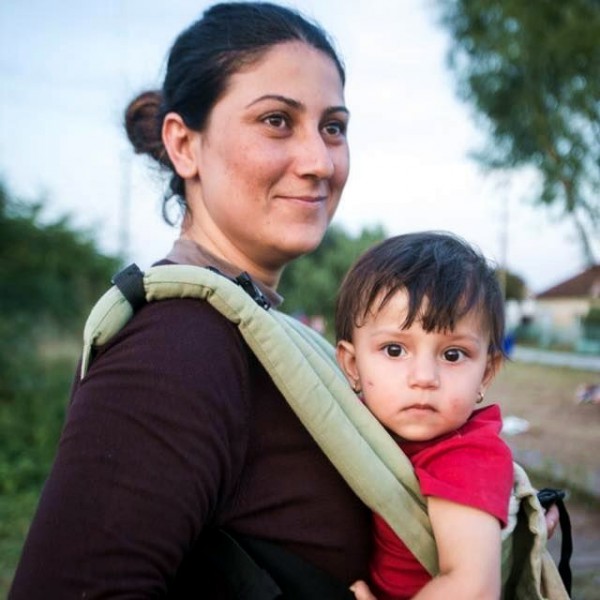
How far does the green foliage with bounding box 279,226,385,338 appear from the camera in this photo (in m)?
32.7

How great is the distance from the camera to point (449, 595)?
1166 millimetres

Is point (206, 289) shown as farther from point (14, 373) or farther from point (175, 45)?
point (14, 373)

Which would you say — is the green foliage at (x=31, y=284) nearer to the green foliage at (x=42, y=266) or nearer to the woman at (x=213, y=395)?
the green foliage at (x=42, y=266)

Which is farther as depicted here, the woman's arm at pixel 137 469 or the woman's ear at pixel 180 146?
the woman's ear at pixel 180 146

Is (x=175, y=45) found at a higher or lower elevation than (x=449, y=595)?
higher

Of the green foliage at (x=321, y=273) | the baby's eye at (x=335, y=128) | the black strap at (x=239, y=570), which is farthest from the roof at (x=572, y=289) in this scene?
the black strap at (x=239, y=570)

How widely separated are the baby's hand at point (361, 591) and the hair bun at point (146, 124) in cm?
114

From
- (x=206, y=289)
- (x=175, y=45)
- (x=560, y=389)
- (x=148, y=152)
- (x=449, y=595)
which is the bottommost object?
(x=560, y=389)

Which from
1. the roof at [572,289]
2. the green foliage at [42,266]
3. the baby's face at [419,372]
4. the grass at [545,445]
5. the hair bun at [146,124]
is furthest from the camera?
the roof at [572,289]

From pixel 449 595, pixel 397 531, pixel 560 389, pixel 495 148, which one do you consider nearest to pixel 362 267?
pixel 397 531

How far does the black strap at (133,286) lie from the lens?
1.18 meters

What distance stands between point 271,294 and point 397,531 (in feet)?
2.22

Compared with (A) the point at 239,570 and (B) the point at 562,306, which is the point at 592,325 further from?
(A) the point at 239,570

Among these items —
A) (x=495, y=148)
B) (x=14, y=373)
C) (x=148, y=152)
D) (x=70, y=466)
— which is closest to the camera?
(x=70, y=466)
